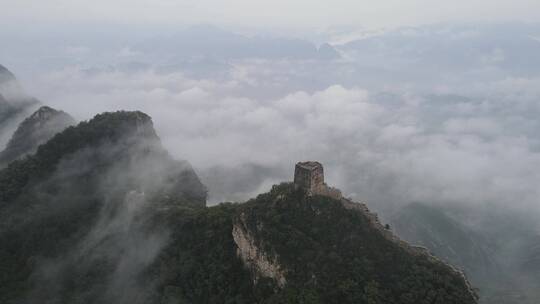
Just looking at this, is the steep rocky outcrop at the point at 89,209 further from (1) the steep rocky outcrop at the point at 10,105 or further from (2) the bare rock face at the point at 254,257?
(1) the steep rocky outcrop at the point at 10,105

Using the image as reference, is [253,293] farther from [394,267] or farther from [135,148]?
[135,148]

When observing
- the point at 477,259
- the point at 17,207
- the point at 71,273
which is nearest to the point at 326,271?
the point at 71,273

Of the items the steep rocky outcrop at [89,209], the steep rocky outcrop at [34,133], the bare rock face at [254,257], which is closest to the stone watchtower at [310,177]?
the bare rock face at [254,257]

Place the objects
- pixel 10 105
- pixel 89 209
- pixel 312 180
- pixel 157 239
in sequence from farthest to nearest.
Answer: pixel 10 105 < pixel 89 209 < pixel 157 239 < pixel 312 180

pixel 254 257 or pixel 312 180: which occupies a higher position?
pixel 312 180

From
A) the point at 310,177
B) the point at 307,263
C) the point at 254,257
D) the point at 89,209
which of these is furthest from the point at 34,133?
the point at 307,263

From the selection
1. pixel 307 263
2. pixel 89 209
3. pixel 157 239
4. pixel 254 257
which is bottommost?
pixel 89 209

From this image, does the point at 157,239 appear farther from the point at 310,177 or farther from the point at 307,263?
the point at 307,263

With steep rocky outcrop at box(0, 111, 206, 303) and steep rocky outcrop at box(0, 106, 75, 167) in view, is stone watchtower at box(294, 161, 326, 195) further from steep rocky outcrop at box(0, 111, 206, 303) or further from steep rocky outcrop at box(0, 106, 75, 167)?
steep rocky outcrop at box(0, 106, 75, 167)
